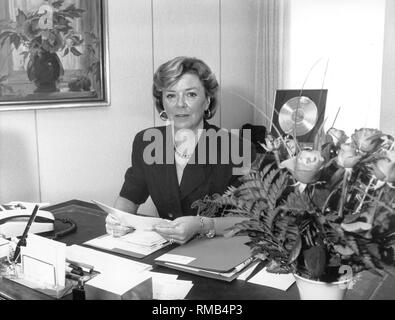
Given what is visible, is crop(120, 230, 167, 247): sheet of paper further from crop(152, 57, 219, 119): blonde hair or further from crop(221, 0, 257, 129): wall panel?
crop(221, 0, 257, 129): wall panel

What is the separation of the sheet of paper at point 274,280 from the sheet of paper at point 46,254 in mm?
556

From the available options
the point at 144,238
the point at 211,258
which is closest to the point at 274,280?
the point at 211,258

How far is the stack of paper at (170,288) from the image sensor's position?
1204mm

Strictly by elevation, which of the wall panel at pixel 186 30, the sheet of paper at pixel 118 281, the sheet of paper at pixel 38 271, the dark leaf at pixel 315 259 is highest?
the wall panel at pixel 186 30

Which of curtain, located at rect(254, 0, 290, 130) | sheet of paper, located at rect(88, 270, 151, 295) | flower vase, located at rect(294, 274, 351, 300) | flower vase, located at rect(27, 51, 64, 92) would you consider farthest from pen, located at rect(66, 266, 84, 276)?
curtain, located at rect(254, 0, 290, 130)

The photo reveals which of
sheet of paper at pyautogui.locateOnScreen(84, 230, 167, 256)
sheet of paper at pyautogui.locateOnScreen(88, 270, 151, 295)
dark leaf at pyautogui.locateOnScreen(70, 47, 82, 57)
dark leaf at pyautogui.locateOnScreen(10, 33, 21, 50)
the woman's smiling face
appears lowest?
sheet of paper at pyautogui.locateOnScreen(84, 230, 167, 256)

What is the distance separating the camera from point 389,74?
10.5 feet

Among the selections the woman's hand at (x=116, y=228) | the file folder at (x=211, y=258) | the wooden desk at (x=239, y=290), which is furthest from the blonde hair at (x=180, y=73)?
the wooden desk at (x=239, y=290)

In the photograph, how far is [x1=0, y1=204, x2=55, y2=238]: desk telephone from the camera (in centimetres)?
173

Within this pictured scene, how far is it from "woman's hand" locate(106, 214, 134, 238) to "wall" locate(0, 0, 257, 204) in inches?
41.1

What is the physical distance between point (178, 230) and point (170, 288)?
38 centimetres

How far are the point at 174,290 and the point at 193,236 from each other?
491 mm

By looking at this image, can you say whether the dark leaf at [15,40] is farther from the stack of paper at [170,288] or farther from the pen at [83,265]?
the stack of paper at [170,288]
